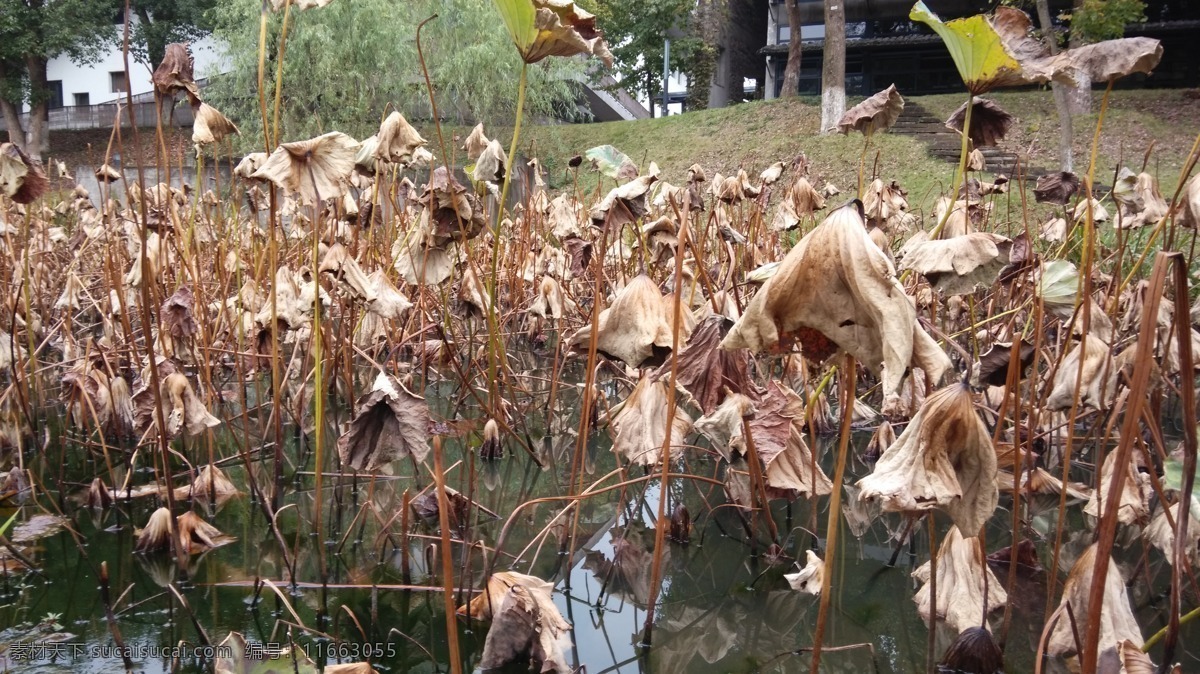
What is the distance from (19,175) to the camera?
125 cm

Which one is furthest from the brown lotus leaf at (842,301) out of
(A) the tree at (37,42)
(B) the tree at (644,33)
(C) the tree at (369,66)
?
(A) the tree at (37,42)

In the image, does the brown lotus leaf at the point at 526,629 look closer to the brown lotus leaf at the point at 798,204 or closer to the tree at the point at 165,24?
the brown lotus leaf at the point at 798,204

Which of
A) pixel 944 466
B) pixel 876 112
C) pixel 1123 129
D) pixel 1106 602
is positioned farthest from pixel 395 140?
pixel 1123 129

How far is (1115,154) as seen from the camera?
7.95 m

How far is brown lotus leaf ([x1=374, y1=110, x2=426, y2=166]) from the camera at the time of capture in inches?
51.1

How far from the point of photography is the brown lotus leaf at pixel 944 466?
1.95ft

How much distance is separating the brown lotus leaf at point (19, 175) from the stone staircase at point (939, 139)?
7.11m

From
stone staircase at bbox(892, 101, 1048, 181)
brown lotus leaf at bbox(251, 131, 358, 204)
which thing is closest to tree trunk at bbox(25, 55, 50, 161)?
stone staircase at bbox(892, 101, 1048, 181)

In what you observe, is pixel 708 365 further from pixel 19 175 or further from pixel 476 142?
pixel 19 175

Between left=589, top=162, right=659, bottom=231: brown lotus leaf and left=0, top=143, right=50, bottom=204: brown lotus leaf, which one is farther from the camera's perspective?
left=0, top=143, right=50, bottom=204: brown lotus leaf

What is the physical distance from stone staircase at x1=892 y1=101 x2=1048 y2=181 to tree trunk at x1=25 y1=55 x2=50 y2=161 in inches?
539

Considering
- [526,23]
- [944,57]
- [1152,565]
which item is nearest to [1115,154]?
[944,57]

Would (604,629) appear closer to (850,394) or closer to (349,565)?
(349,565)

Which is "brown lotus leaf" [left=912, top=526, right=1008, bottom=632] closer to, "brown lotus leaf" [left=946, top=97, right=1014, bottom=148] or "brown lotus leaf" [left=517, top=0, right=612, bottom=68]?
"brown lotus leaf" [left=946, top=97, right=1014, bottom=148]
